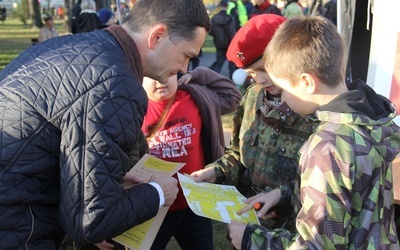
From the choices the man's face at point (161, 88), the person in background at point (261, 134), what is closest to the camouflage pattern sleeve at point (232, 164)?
the person in background at point (261, 134)

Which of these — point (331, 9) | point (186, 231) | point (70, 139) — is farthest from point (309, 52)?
point (331, 9)

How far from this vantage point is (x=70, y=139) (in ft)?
4.41

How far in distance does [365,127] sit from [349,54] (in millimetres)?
3117

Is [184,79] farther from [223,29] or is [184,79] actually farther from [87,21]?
[87,21]

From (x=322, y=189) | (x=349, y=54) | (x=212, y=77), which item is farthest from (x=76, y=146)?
(x=349, y=54)

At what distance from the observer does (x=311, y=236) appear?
4.33 ft

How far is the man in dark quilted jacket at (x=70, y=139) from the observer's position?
1.35 m

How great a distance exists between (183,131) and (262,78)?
1.87ft

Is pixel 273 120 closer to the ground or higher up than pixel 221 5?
higher up

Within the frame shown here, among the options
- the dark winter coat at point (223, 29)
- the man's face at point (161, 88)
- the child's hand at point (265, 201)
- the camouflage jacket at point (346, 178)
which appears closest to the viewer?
the camouflage jacket at point (346, 178)

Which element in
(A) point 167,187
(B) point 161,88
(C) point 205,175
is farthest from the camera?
(B) point 161,88

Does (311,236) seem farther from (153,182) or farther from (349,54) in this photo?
(349,54)

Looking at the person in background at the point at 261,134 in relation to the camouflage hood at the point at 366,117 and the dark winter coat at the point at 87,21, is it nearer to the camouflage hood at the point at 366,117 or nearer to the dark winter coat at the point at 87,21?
the camouflage hood at the point at 366,117

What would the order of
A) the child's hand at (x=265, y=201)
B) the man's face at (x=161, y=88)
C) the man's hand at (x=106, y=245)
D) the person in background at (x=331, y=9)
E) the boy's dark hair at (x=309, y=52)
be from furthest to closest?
the person in background at (x=331, y=9) → the man's face at (x=161, y=88) → the man's hand at (x=106, y=245) → the child's hand at (x=265, y=201) → the boy's dark hair at (x=309, y=52)
